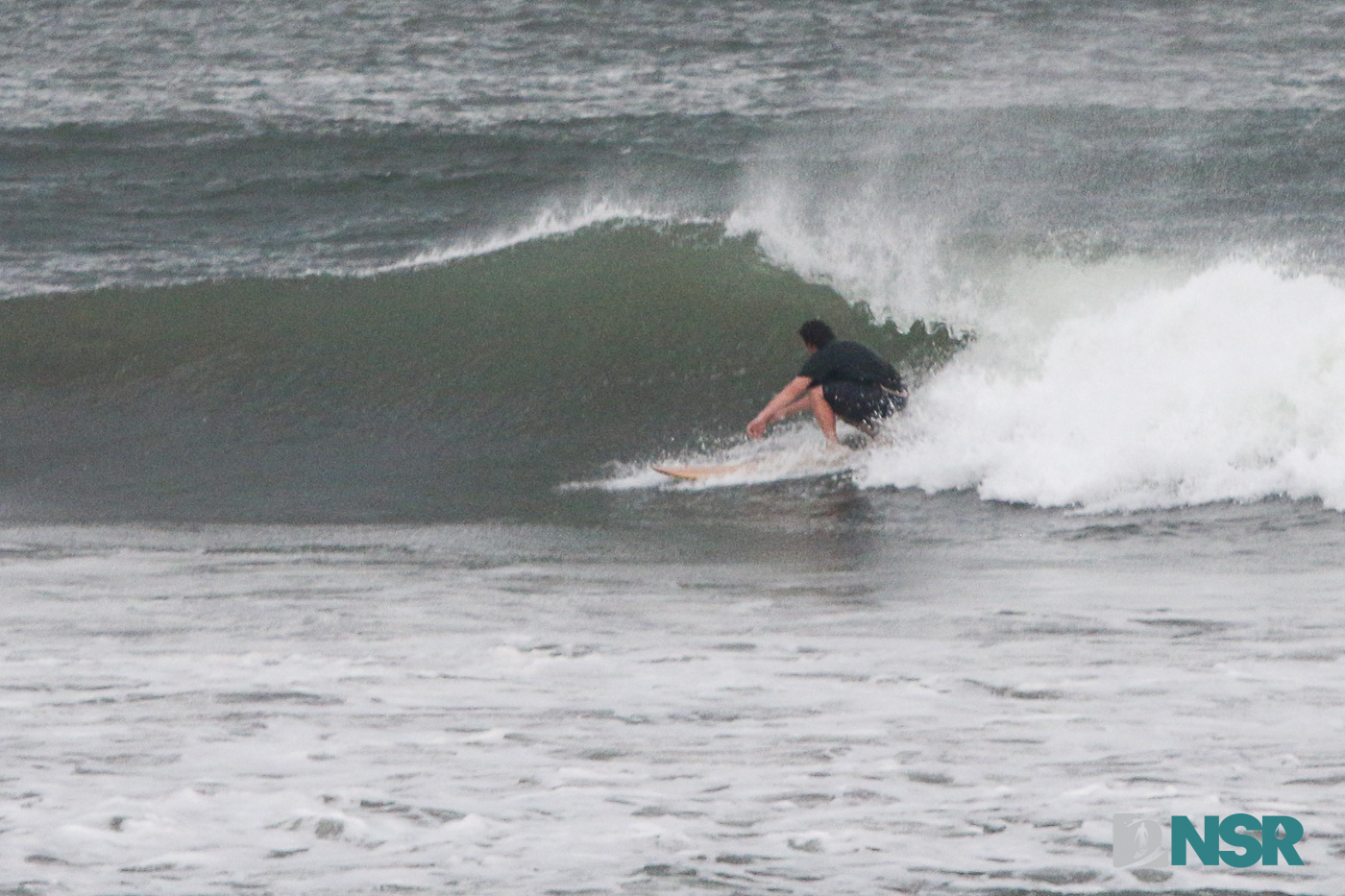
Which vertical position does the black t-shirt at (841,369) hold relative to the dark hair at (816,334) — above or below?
below

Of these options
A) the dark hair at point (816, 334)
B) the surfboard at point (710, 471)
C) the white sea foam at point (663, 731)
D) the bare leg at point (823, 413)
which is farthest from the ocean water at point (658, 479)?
the dark hair at point (816, 334)

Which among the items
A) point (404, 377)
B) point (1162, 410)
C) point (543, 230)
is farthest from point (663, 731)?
point (543, 230)

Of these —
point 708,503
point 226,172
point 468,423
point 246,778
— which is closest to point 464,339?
point 468,423

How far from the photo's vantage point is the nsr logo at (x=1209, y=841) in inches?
162

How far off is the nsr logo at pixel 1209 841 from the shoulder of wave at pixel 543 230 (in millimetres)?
13213

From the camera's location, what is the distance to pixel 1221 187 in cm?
2047

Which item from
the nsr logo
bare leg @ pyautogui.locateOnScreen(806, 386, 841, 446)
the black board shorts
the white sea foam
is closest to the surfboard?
bare leg @ pyautogui.locateOnScreen(806, 386, 841, 446)

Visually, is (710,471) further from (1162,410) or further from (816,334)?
(1162,410)

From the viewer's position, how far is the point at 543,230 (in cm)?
1756

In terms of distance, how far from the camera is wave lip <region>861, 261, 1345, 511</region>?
956 centimetres

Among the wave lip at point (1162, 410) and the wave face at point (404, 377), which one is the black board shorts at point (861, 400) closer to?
the wave lip at point (1162, 410)

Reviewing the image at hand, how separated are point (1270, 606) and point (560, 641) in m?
2.95

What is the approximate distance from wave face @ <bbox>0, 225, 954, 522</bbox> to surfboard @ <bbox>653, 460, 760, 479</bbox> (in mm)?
867

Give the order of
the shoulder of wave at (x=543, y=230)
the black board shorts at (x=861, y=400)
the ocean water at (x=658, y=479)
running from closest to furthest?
the ocean water at (x=658, y=479) < the black board shorts at (x=861, y=400) < the shoulder of wave at (x=543, y=230)
